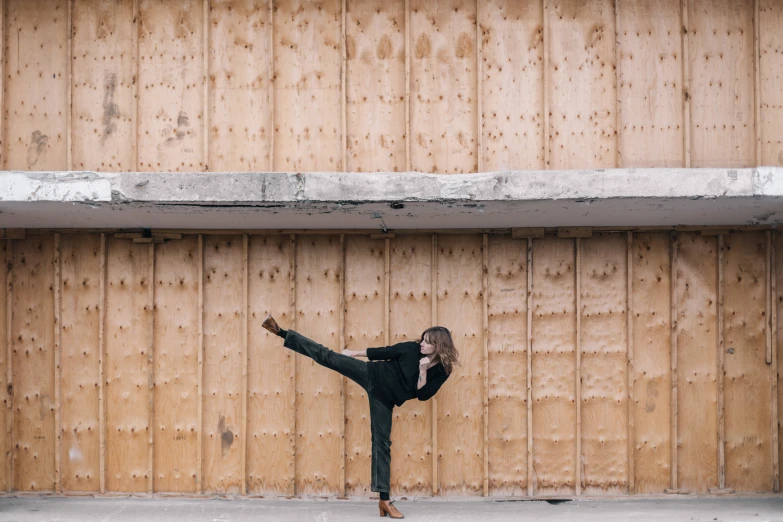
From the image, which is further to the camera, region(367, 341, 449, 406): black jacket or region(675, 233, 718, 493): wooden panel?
region(675, 233, 718, 493): wooden panel

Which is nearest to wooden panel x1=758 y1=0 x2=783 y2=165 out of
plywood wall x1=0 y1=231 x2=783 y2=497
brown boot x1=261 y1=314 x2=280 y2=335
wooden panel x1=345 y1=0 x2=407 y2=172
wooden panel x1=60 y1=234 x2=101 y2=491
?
plywood wall x1=0 y1=231 x2=783 y2=497

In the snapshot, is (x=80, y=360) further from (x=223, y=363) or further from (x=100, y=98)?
(x=100, y=98)

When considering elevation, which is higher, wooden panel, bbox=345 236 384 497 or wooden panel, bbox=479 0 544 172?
wooden panel, bbox=479 0 544 172

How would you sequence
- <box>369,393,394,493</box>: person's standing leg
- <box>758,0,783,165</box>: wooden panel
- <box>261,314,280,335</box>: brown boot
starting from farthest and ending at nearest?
<box>758,0,783,165</box>: wooden panel → <box>369,393,394,493</box>: person's standing leg → <box>261,314,280,335</box>: brown boot

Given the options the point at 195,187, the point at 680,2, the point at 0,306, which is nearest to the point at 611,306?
the point at 680,2

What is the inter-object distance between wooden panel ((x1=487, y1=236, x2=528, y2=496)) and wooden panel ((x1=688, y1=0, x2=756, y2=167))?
2144 millimetres

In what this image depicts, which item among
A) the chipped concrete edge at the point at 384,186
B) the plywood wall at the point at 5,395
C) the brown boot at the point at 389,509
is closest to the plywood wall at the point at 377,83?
the chipped concrete edge at the point at 384,186

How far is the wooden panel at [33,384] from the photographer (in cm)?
727

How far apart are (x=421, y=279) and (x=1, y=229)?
4.40 m

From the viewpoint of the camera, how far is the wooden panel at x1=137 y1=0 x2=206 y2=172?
7.23 metres

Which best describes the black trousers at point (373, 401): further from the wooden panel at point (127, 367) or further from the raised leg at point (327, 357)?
the wooden panel at point (127, 367)

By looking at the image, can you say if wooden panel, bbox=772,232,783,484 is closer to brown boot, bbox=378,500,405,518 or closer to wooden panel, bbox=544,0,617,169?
wooden panel, bbox=544,0,617,169

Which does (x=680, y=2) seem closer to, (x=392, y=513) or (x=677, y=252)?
(x=677, y=252)

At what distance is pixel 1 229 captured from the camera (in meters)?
7.32
